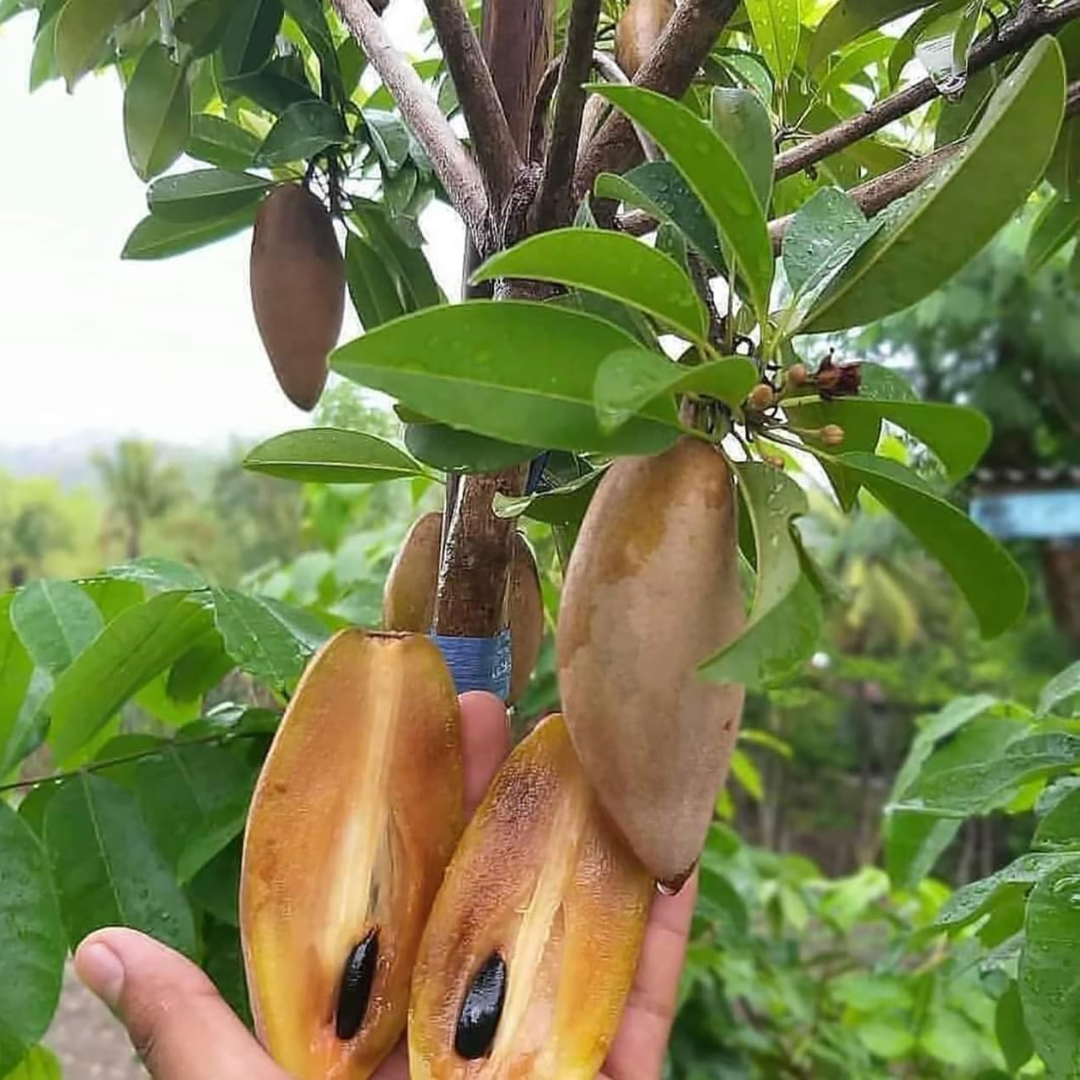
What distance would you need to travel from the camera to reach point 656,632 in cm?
34

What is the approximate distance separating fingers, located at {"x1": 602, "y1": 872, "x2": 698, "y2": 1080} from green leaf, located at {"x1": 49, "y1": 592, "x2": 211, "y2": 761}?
0.25 metres

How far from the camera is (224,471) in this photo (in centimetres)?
346

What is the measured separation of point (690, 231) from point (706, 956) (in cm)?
98

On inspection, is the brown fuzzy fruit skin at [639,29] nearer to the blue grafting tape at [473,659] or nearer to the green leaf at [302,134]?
the green leaf at [302,134]

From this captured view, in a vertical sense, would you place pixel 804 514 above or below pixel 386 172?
below

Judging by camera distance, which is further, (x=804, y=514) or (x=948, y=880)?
(x=948, y=880)

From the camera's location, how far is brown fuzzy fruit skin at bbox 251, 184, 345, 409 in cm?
58

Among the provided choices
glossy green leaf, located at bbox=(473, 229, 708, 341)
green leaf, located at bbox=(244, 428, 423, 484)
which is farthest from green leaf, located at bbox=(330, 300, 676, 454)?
green leaf, located at bbox=(244, 428, 423, 484)

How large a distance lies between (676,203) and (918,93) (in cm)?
13

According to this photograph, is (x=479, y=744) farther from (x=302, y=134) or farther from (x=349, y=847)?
(x=302, y=134)

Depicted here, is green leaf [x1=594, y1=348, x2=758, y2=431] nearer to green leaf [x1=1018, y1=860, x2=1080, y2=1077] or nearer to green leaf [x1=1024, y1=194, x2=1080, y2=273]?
green leaf [x1=1018, y1=860, x2=1080, y2=1077]

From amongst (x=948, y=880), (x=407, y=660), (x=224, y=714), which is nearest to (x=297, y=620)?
(x=224, y=714)

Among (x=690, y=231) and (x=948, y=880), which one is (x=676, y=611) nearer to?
(x=690, y=231)

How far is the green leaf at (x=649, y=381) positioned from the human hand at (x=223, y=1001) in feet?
0.54
